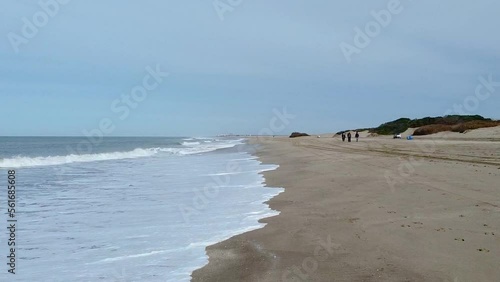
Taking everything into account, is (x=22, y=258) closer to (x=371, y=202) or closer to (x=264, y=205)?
(x=264, y=205)

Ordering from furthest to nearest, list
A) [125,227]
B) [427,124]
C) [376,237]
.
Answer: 1. [427,124]
2. [125,227]
3. [376,237]

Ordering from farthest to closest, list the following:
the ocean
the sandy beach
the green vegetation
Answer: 1. the green vegetation
2. the ocean
3. the sandy beach

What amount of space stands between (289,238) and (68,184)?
1188 cm

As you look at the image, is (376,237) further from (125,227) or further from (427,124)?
(427,124)

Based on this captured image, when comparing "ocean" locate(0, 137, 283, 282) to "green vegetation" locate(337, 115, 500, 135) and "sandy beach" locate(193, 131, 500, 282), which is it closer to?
"sandy beach" locate(193, 131, 500, 282)

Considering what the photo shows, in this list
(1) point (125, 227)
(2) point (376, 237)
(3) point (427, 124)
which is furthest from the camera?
(3) point (427, 124)

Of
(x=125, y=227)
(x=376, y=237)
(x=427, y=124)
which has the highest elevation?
(x=427, y=124)

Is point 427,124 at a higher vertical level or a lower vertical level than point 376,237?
higher

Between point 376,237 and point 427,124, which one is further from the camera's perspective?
point 427,124

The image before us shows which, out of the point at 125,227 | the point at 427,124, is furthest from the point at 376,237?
the point at 427,124

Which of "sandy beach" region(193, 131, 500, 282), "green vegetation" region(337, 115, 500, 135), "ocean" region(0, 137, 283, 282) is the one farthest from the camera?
"green vegetation" region(337, 115, 500, 135)

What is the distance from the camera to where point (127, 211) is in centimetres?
937

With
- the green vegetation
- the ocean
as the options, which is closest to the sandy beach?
the ocean

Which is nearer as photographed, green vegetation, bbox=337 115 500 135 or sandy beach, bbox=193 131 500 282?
sandy beach, bbox=193 131 500 282
